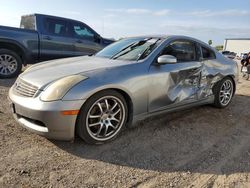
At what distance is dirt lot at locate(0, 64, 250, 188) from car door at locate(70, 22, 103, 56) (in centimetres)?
446

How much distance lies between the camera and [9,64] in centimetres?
741

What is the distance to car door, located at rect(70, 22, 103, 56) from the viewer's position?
855 centimetres

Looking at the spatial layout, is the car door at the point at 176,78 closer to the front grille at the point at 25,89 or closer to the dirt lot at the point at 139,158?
the dirt lot at the point at 139,158

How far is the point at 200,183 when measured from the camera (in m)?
2.86

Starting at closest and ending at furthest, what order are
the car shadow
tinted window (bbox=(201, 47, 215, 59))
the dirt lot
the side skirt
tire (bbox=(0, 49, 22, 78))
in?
the dirt lot, the car shadow, the side skirt, tinted window (bbox=(201, 47, 215, 59)), tire (bbox=(0, 49, 22, 78))

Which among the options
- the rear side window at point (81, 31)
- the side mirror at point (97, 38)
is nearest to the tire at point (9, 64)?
the rear side window at point (81, 31)

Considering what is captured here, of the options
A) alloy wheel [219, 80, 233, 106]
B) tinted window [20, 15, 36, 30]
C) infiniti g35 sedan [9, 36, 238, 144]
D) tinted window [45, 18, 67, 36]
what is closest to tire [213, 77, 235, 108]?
alloy wheel [219, 80, 233, 106]

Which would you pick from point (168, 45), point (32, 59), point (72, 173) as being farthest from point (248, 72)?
point (72, 173)

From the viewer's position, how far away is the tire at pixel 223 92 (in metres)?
5.30

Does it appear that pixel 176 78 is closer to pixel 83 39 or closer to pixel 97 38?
pixel 83 39

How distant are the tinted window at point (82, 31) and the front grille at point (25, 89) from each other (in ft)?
17.1

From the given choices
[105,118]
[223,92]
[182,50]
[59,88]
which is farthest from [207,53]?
[59,88]

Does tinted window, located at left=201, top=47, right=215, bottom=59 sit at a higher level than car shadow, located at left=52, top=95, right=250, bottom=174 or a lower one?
higher

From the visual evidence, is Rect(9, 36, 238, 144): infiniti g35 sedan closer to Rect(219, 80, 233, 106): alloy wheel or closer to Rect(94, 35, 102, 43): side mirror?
Rect(219, 80, 233, 106): alloy wheel
